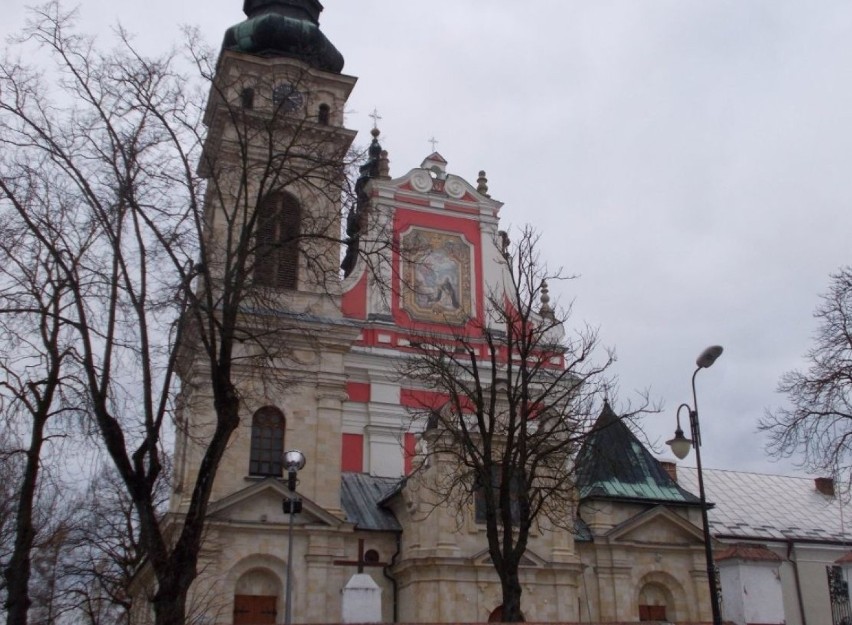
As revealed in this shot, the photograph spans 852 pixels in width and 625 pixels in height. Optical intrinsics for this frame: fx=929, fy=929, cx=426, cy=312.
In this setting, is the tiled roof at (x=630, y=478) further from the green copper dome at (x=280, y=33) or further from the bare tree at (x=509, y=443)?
the green copper dome at (x=280, y=33)

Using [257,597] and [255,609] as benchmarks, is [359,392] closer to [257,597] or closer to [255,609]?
[257,597]

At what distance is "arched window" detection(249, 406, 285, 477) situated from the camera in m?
22.4

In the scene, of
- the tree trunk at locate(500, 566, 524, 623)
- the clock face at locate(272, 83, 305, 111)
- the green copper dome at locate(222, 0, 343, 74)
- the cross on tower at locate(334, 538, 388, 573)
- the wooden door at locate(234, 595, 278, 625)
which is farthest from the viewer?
the green copper dome at locate(222, 0, 343, 74)

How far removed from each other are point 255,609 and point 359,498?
4.47m

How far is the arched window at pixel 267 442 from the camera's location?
22.4m

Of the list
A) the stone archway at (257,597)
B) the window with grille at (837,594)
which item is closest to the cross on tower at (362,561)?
the stone archway at (257,597)

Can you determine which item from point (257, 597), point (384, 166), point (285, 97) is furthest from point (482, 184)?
point (285, 97)

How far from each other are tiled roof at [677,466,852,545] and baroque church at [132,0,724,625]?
283 inches

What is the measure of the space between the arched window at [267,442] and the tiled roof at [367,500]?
7.10ft

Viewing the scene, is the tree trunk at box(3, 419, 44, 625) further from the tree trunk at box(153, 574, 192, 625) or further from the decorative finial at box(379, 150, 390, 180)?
the decorative finial at box(379, 150, 390, 180)

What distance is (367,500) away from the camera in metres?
24.2

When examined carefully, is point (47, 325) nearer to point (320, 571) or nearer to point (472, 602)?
point (320, 571)

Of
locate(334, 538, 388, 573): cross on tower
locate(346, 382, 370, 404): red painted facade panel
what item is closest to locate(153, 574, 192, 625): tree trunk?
locate(334, 538, 388, 573): cross on tower

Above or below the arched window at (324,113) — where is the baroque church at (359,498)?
below
